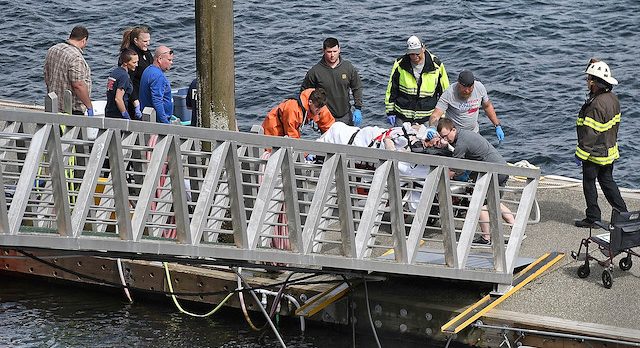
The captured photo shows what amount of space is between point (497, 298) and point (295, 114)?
294cm

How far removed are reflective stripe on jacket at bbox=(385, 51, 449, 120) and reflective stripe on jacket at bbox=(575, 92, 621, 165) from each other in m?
1.96

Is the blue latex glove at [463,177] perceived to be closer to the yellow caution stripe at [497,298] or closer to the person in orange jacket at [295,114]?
the yellow caution stripe at [497,298]

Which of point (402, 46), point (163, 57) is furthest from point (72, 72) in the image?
point (402, 46)

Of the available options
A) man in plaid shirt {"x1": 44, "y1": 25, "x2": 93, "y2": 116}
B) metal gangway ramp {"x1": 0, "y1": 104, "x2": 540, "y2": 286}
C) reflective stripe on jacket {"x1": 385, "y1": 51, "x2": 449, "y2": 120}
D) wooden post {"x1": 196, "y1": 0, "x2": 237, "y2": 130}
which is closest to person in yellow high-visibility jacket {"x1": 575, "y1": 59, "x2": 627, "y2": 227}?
metal gangway ramp {"x1": 0, "y1": 104, "x2": 540, "y2": 286}

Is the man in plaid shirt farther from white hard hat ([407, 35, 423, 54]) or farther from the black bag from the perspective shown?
the black bag

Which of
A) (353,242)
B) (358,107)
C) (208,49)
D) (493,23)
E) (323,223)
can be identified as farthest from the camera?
(493,23)

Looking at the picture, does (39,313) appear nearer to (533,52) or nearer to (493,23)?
(533,52)

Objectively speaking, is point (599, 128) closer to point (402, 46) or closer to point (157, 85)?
point (157, 85)

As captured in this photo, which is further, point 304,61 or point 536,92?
point 304,61

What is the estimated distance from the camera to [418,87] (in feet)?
46.8

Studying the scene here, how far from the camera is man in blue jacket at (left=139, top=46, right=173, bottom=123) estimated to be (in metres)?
14.1

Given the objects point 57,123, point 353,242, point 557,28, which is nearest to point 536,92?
point 557,28

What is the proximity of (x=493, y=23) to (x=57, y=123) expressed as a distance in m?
19.0

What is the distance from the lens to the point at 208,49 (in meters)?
11.9
